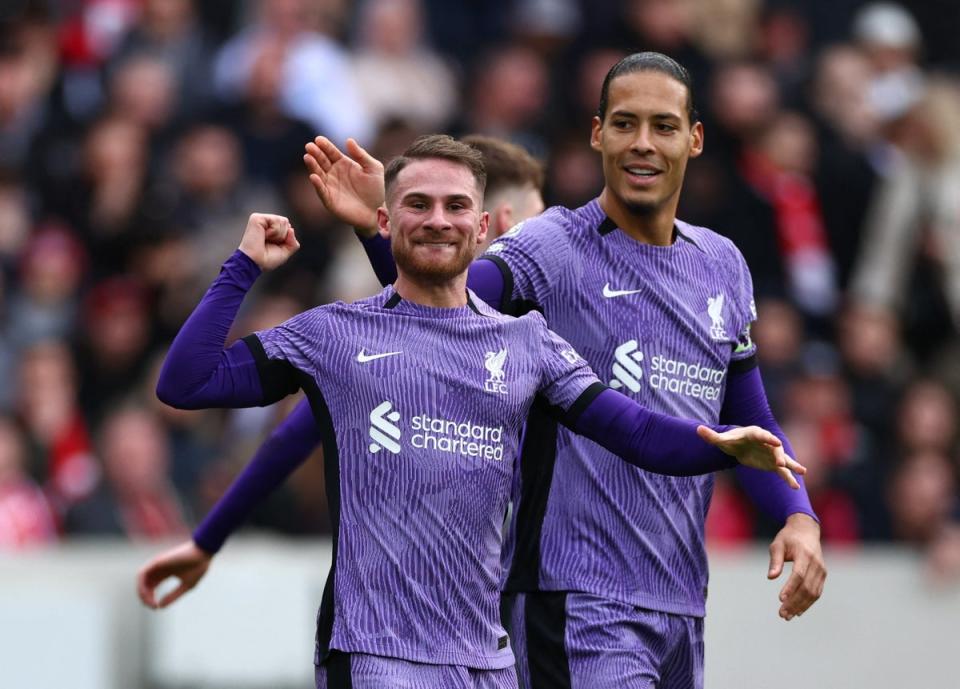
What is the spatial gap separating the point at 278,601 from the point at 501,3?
5440 millimetres

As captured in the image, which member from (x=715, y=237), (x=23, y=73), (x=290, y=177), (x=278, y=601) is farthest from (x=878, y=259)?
(x=715, y=237)

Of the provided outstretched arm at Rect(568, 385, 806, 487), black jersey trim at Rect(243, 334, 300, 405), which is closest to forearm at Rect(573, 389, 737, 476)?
outstretched arm at Rect(568, 385, 806, 487)

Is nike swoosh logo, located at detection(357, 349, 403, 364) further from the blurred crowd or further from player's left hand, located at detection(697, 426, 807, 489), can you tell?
the blurred crowd

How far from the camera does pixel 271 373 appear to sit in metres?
5.25

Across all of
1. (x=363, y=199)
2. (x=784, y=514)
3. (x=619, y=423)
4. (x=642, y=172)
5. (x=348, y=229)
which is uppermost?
(x=348, y=229)

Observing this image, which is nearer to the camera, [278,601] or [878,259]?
[278,601]

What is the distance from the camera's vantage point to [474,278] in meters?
5.72

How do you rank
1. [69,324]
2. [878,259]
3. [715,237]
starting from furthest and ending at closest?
[878,259], [69,324], [715,237]

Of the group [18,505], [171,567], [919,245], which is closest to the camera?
[171,567]

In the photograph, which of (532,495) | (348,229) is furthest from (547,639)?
(348,229)

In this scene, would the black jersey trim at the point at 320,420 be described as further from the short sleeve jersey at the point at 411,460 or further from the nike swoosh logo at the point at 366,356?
the nike swoosh logo at the point at 366,356

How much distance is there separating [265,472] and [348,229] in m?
5.34

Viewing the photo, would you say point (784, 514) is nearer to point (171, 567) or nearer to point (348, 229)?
point (171, 567)

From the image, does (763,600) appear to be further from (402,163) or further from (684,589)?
(402,163)
